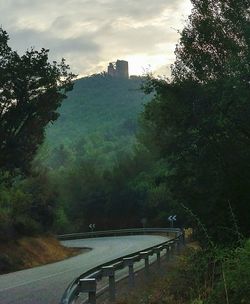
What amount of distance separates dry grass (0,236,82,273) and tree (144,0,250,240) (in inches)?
485

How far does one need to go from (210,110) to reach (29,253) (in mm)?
21317

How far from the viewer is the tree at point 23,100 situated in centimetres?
2980

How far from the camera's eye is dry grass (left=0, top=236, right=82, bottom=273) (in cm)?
3383

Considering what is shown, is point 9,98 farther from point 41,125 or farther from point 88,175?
point 88,175

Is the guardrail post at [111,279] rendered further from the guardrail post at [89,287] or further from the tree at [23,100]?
the tree at [23,100]

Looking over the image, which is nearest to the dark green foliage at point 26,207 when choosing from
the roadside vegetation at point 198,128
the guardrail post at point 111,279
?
the roadside vegetation at point 198,128

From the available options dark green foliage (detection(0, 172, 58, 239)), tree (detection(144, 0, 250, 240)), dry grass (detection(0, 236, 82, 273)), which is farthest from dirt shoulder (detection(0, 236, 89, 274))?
tree (detection(144, 0, 250, 240))

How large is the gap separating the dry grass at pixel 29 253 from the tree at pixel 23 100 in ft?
20.2

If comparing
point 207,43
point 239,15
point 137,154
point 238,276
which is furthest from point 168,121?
point 137,154

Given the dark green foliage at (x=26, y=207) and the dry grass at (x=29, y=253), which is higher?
the dark green foliage at (x=26, y=207)

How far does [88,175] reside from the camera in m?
94.9

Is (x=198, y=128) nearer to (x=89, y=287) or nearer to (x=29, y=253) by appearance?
(x=89, y=287)

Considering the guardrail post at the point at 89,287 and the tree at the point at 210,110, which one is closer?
the guardrail post at the point at 89,287

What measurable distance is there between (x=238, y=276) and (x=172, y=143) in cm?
1743
